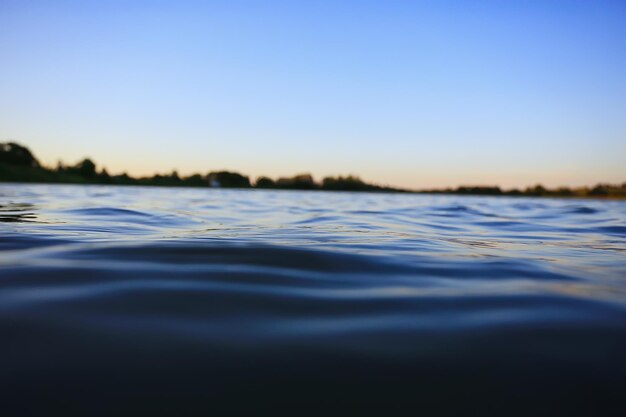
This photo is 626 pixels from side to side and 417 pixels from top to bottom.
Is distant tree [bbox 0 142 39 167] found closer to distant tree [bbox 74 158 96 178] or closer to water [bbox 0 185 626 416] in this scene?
distant tree [bbox 74 158 96 178]

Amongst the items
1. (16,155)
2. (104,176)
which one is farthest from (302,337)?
(16,155)

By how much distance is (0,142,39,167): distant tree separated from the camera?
251 feet

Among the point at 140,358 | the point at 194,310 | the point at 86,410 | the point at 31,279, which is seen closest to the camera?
the point at 86,410

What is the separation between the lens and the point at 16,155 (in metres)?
77.8

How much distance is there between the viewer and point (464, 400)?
1.11 meters

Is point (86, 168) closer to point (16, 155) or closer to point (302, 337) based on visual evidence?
point (16, 155)

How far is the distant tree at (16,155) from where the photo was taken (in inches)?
3013

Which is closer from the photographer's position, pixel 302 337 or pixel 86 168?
pixel 302 337

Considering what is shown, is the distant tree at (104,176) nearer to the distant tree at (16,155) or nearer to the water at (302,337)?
the distant tree at (16,155)

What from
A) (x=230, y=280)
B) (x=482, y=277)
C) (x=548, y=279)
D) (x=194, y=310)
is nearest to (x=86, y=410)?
(x=194, y=310)

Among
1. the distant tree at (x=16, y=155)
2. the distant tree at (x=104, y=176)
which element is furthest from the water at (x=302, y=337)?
the distant tree at (x=16, y=155)

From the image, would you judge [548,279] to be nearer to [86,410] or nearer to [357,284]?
[357,284]

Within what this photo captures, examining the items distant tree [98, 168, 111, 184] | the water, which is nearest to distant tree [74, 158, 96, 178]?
distant tree [98, 168, 111, 184]

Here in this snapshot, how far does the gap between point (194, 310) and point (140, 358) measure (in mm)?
468
